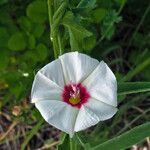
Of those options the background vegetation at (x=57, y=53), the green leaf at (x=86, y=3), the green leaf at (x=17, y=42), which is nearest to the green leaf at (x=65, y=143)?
the background vegetation at (x=57, y=53)

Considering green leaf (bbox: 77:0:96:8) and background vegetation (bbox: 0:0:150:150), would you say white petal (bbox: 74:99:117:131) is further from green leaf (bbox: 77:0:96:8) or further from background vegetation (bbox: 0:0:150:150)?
green leaf (bbox: 77:0:96:8)

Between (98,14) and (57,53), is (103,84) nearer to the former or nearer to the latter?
(57,53)

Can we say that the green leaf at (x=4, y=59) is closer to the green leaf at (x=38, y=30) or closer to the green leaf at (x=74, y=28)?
the green leaf at (x=38, y=30)

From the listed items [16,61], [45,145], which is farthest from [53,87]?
[45,145]

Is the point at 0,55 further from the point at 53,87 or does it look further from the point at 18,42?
the point at 53,87

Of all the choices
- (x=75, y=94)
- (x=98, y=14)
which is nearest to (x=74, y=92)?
(x=75, y=94)

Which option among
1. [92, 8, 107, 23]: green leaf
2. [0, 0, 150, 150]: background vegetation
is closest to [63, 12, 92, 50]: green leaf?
[0, 0, 150, 150]: background vegetation
